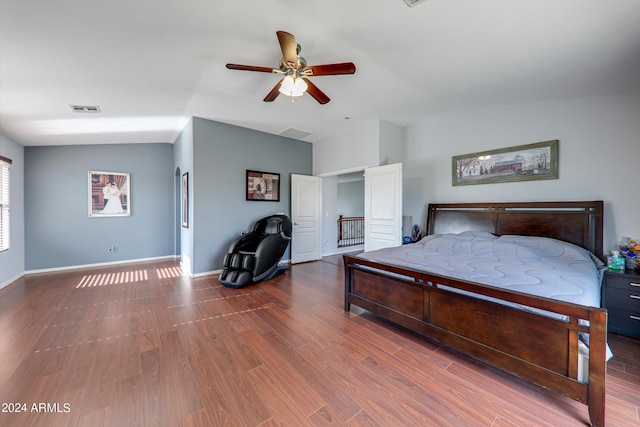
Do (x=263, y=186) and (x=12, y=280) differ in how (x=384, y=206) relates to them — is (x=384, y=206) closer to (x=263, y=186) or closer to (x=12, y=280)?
(x=263, y=186)

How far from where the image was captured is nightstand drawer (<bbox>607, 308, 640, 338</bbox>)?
93.0 inches

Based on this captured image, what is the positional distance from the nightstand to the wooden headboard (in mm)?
507

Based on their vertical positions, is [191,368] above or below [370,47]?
below

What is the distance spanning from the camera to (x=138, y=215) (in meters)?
5.78

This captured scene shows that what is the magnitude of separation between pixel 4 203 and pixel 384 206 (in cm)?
643

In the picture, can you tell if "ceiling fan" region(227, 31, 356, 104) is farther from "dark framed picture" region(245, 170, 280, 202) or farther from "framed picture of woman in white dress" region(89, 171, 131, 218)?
"framed picture of woman in white dress" region(89, 171, 131, 218)

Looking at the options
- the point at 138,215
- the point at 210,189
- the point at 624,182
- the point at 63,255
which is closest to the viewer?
the point at 624,182

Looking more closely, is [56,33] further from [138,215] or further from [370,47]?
[138,215]

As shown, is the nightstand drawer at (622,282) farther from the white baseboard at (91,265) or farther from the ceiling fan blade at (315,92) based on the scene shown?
the white baseboard at (91,265)

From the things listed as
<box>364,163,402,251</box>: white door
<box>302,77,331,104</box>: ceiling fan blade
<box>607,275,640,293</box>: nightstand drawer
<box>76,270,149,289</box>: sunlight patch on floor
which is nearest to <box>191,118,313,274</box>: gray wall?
<box>76,270,149,289</box>: sunlight patch on floor

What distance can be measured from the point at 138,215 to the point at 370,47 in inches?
240

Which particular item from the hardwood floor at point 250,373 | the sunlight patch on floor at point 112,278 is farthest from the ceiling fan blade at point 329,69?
the sunlight patch on floor at point 112,278

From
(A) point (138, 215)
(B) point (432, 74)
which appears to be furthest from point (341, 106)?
(A) point (138, 215)

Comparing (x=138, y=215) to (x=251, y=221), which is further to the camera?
(x=138, y=215)
